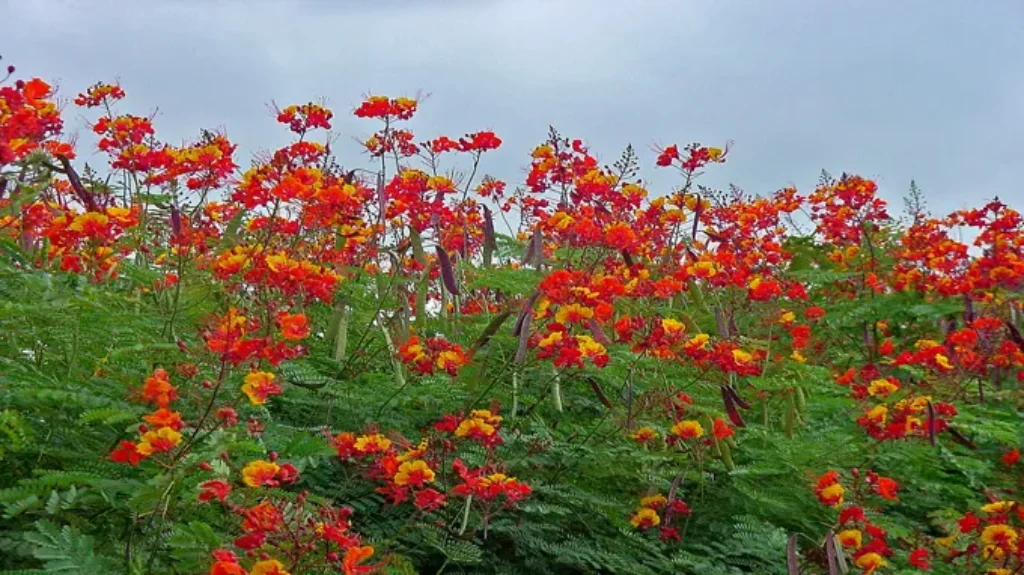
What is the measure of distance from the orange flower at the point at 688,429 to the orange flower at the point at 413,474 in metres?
0.96

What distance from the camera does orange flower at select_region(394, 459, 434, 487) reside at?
2.80 meters

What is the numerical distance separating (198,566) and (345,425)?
52.2 inches

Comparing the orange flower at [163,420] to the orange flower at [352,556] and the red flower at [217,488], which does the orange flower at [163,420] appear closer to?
the red flower at [217,488]

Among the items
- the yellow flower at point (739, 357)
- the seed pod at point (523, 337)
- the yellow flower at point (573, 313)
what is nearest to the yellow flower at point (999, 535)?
the yellow flower at point (739, 357)

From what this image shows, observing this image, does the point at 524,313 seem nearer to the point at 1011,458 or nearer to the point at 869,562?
the point at 869,562

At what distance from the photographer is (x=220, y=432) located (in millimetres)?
2217

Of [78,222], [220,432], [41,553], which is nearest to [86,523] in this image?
[41,553]

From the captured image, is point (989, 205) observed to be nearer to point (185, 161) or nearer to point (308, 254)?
point (308, 254)

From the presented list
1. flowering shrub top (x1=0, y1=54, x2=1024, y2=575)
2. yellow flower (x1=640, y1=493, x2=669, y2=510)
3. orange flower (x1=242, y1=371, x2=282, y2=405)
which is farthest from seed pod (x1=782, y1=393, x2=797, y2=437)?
orange flower (x1=242, y1=371, x2=282, y2=405)

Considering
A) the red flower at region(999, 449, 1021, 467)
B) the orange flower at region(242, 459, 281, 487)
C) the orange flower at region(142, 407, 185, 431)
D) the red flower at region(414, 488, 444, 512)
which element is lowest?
the red flower at region(414, 488, 444, 512)

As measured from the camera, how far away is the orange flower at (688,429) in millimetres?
3396

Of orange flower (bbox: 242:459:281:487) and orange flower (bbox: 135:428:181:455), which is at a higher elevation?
orange flower (bbox: 135:428:181:455)

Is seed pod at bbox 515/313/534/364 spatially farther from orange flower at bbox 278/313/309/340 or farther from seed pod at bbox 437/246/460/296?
orange flower at bbox 278/313/309/340

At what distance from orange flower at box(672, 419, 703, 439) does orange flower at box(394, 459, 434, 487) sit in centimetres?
96
